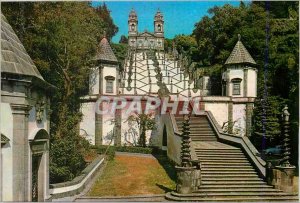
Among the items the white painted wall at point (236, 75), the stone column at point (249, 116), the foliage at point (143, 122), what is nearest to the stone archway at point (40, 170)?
the foliage at point (143, 122)

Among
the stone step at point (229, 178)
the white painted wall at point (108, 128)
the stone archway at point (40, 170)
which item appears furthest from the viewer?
the white painted wall at point (108, 128)

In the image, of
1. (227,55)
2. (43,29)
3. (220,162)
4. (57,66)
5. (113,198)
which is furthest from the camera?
(227,55)

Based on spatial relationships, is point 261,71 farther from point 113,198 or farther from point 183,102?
point 113,198

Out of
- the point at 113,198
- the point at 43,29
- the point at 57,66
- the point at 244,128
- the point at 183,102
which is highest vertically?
the point at 43,29

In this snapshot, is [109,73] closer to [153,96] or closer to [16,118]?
[153,96]

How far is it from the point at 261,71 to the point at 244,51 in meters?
1.90

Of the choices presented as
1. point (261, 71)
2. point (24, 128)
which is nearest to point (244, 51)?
point (261, 71)

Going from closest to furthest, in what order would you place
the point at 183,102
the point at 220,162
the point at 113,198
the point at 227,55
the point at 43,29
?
the point at 113,198, the point at 220,162, the point at 43,29, the point at 183,102, the point at 227,55

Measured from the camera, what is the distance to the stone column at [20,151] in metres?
9.30

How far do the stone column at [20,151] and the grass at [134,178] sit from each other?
3840 millimetres

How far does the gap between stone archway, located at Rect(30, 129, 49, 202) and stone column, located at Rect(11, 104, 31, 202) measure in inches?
53.6

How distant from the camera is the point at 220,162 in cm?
1501

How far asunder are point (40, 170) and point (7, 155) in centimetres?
241

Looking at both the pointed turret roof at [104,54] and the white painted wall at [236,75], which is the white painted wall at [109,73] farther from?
the white painted wall at [236,75]
